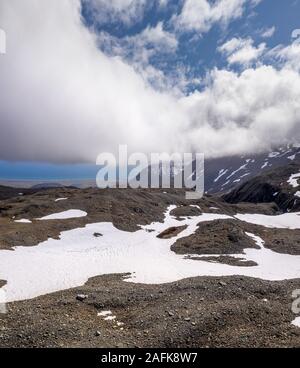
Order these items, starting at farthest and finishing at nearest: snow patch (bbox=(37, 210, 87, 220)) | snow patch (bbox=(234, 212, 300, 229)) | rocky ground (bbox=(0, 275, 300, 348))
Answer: snow patch (bbox=(234, 212, 300, 229)) < snow patch (bbox=(37, 210, 87, 220)) < rocky ground (bbox=(0, 275, 300, 348))

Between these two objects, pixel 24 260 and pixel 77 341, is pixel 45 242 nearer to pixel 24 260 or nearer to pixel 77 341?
pixel 24 260

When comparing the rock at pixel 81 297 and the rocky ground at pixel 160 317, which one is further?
the rock at pixel 81 297

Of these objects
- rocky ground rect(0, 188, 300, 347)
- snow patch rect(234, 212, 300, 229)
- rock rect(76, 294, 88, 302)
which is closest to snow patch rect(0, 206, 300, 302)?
rocky ground rect(0, 188, 300, 347)

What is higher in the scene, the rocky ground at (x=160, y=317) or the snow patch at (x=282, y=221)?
the rocky ground at (x=160, y=317)

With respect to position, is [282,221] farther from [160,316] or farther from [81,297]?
[81,297]

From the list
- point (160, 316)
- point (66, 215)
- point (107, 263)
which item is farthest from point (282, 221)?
point (160, 316)

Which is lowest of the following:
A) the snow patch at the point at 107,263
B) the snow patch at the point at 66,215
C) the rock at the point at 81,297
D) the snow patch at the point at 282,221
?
the snow patch at the point at 282,221

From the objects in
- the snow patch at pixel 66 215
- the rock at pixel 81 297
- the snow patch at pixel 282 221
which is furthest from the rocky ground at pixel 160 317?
the snow patch at pixel 282 221

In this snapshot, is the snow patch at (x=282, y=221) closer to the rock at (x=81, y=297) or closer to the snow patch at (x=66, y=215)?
the snow patch at (x=66, y=215)

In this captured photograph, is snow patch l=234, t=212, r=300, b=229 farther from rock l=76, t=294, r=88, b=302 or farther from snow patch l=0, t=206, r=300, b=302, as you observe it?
rock l=76, t=294, r=88, b=302

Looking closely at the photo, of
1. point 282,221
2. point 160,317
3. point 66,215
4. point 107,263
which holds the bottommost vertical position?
point 282,221

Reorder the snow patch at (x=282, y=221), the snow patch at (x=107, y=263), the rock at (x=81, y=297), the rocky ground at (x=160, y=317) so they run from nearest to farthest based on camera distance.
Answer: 1. the rocky ground at (x=160, y=317)
2. the rock at (x=81, y=297)
3. the snow patch at (x=107, y=263)
4. the snow patch at (x=282, y=221)

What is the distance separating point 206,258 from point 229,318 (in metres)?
22.9
